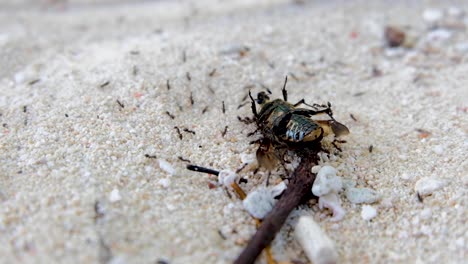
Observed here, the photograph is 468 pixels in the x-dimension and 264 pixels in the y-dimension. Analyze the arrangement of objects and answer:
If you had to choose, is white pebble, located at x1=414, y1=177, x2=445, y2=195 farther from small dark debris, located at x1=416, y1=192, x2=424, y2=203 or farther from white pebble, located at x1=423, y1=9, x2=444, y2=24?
white pebble, located at x1=423, y1=9, x2=444, y2=24

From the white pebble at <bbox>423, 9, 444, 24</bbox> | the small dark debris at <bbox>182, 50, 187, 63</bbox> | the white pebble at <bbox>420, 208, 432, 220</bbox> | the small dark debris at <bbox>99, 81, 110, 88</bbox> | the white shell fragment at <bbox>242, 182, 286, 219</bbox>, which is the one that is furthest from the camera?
the white pebble at <bbox>423, 9, 444, 24</bbox>

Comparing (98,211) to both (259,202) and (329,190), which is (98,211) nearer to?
(259,202)

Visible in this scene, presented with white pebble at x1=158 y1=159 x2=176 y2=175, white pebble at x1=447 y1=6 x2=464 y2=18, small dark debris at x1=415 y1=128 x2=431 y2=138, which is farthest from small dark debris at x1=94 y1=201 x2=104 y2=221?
white pebble at x1=447 y1=6 x2=464 y2=18

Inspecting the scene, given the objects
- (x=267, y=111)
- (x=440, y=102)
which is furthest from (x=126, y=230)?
(x=440, y=102)

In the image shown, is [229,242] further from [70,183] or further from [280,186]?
[70,183]

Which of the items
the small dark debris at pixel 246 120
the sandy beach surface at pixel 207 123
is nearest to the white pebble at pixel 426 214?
the sandy beach surface at pixel 207 123

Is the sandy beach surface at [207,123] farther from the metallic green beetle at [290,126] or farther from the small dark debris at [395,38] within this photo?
the metallic green beetle at [290,126]

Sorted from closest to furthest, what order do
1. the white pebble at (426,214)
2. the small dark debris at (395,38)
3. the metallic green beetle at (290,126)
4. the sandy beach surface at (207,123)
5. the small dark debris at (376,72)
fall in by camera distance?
the sandy beach surface at (207,123), the white pebble at (426,214), the metallic green beetle at (290,126), the small dark debris at (376,72), the small dark debris at (395,38)
